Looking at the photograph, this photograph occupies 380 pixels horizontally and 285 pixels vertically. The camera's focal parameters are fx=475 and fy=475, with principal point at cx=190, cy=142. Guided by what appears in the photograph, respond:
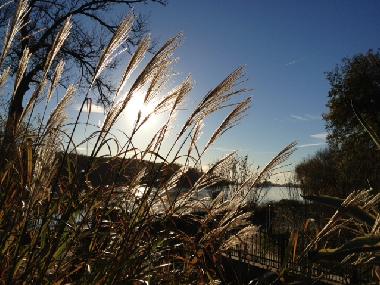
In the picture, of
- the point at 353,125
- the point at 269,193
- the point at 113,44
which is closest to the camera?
the point at 113,44

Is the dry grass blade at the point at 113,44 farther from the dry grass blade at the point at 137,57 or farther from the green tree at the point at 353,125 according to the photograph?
the green tree at the point at 353,125

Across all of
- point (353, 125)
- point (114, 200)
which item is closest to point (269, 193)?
point (114, 200)

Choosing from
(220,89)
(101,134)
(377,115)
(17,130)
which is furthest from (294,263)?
(377,115)

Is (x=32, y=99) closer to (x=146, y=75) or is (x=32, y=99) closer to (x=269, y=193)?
(x=146, y=75)

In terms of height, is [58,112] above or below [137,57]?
below

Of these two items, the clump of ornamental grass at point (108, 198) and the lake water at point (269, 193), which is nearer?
the clump of ornamental grass at point (108, 198)

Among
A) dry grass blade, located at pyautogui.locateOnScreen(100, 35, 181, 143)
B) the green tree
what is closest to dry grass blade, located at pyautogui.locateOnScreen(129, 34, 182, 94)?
dry grass blade, located at pyautogui.locateOnScreen(100, 35, 181, 143)

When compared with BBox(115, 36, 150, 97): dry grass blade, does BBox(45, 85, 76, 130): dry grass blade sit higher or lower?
lower

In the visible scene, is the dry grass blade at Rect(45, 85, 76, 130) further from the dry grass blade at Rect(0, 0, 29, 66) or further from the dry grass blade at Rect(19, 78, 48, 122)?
the dry grass blade at Rect(0, 0, 29, 66)

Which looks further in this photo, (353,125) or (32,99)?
(353,125)

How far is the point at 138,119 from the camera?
6.72ft

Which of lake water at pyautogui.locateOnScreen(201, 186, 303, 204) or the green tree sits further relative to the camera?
the green tree

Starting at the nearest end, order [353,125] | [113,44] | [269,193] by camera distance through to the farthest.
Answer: [113,44] < [269,193] < [353,125]

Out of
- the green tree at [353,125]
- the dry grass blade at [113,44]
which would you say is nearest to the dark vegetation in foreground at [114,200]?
the dry grass blade at [113,44]
